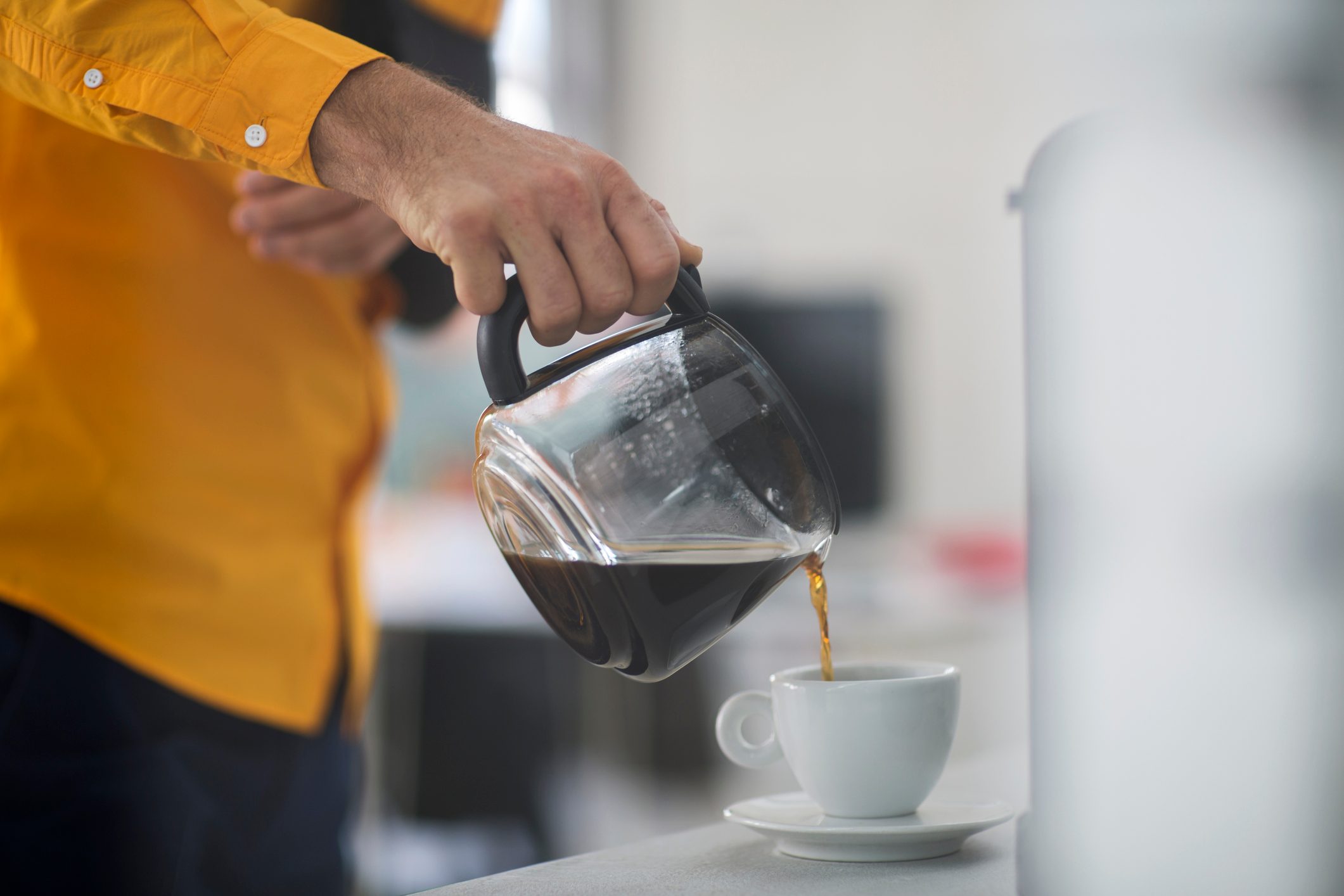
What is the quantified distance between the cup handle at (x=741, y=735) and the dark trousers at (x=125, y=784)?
507 mm

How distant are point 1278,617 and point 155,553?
A: 836mm

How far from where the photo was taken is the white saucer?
0.56 metres

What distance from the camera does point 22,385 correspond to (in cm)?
90

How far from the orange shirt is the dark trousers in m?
0.02

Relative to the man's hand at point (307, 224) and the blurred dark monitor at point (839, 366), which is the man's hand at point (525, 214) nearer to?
the man's hand at point (307, 224)

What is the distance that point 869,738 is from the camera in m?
0.59

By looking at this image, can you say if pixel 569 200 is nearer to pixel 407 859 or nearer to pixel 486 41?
pixel 486 41

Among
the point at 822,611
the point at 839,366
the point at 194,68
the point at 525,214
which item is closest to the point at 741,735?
the point at 822,611

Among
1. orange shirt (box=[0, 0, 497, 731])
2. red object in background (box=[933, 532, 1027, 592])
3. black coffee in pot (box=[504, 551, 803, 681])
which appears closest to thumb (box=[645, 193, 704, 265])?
black coffee in pot (box=[504, 551, 803, 681])

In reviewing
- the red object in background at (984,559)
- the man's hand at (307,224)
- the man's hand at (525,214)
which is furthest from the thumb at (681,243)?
the red object in background at (984,559)

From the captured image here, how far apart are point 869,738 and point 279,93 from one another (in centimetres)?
45

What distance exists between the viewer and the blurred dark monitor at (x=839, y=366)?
8.49 feet

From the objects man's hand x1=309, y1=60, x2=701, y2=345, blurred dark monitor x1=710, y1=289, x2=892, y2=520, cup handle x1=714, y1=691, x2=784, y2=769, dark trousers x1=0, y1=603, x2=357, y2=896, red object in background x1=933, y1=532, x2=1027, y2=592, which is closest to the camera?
man's hand x1=309, y1=60, x2=701, y2=345

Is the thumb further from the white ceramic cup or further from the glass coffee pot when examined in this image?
the white ceramic cup
